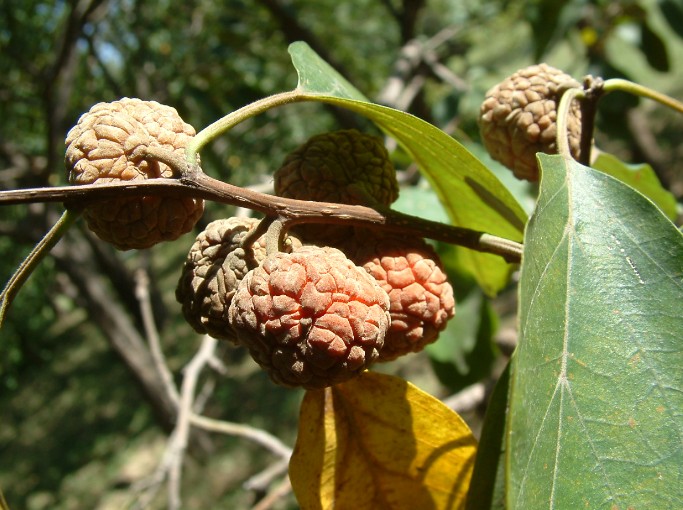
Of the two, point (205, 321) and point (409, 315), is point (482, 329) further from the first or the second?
point (205, 321)

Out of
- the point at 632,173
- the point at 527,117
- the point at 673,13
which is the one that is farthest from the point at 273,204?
the point at 673,13

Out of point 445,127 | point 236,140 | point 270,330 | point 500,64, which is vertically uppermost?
point 500,64

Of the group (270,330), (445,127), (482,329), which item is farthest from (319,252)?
(445,127)

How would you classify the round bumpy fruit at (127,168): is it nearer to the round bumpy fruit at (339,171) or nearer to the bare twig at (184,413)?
the round bumpy fruit at (339,171)

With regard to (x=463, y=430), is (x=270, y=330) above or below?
above

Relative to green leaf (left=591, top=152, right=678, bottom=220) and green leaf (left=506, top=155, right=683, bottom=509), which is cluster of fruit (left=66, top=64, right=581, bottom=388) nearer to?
green leaf (left=506, top=155, right=683, bottom=509)

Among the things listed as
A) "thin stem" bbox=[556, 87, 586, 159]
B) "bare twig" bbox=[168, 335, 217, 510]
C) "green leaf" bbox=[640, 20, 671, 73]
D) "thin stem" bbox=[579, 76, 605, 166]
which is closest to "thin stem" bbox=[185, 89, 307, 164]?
"thin stem" bbox=[556, 87, 586, 159]

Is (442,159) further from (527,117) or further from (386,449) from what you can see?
(386,449)
